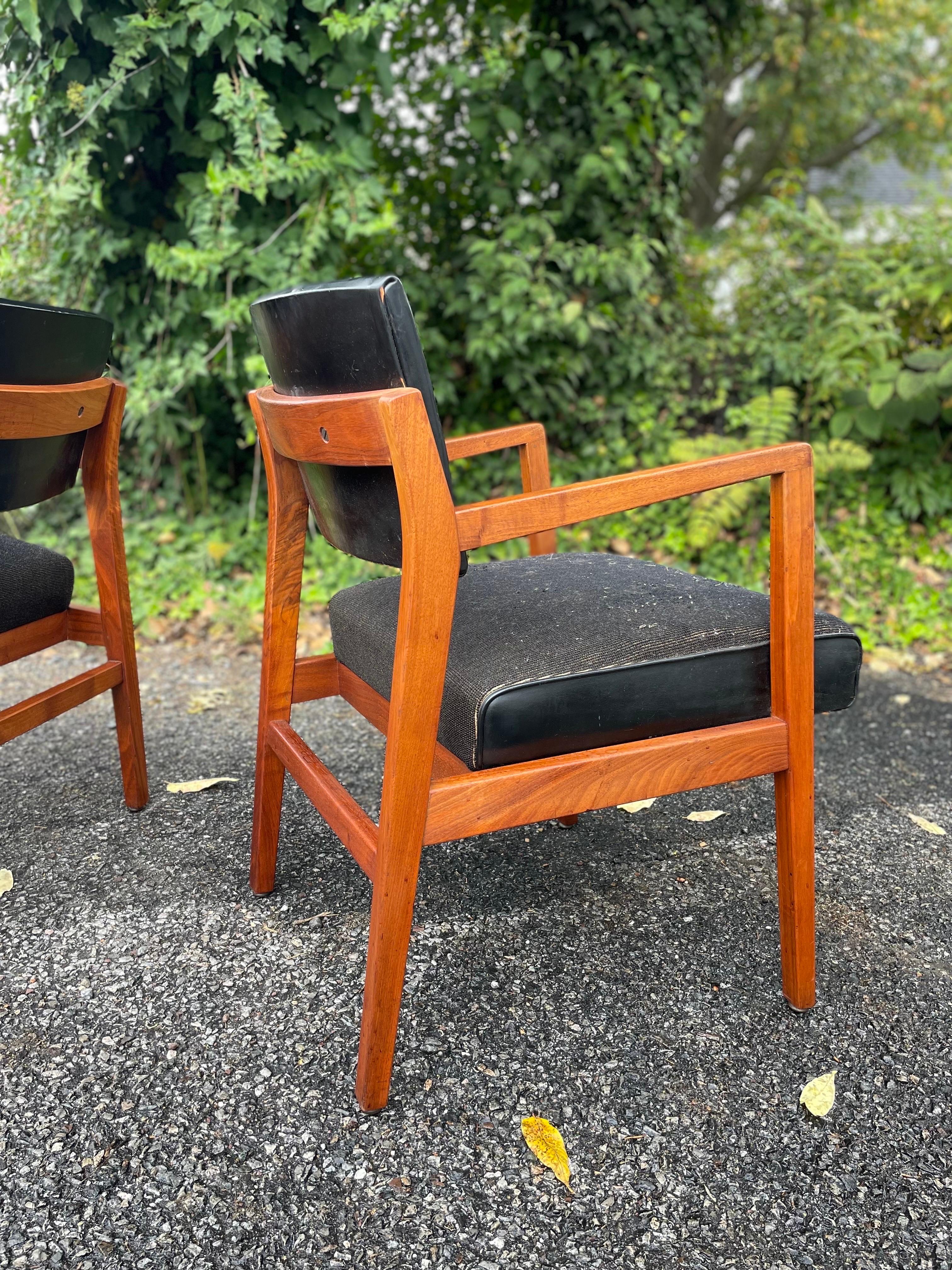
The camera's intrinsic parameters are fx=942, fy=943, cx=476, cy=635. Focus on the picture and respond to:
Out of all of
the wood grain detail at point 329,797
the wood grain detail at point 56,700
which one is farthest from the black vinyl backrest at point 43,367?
the wood grain detail at point 329,797

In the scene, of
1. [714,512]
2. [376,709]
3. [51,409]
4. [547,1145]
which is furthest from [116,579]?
[714,512]

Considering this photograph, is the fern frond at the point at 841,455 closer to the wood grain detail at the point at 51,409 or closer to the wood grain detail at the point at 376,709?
the wood grain detail at the point at 376,709

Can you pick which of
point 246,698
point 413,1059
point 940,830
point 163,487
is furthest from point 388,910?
point 163,487

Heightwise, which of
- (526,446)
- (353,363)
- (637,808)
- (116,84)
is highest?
(116,84)

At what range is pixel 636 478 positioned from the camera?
1.24 m

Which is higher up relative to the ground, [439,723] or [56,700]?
[439,723]

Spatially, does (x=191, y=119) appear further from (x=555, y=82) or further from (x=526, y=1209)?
(x=526, y=1209)

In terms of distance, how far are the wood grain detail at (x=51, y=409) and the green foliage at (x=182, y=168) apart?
1.49m

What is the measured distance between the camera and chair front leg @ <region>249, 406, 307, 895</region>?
5.31ft

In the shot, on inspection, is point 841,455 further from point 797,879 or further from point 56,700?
point 56,700

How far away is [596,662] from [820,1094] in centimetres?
70

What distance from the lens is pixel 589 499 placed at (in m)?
1.22

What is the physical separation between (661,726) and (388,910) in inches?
18.3

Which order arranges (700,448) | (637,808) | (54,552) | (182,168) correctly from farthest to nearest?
(700,448) → (182,168) → (637,808) → (54,552)
